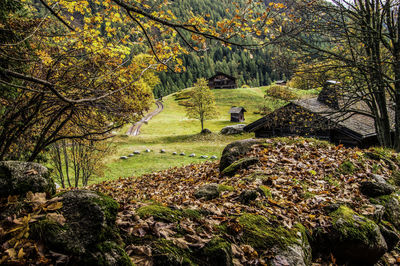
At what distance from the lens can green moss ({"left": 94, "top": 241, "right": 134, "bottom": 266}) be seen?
91.3 inches

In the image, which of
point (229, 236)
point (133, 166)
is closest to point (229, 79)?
point (133, 166)

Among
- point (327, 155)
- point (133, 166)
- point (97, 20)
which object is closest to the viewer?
point (97, 20)

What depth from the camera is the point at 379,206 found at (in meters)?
5.09

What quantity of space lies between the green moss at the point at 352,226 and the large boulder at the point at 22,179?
5014 millimetres

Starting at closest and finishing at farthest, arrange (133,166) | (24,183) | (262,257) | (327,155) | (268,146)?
(24,183), (262,257), (327,155), (268,146), (133,166)

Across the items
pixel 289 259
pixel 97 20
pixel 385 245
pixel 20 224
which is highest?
pixel 97 20

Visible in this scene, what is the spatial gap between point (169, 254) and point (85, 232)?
101cm

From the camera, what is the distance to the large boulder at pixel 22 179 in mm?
2824

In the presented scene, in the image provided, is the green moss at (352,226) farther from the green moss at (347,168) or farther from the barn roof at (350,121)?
the barn roof at (350,121)

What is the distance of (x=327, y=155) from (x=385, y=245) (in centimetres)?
420

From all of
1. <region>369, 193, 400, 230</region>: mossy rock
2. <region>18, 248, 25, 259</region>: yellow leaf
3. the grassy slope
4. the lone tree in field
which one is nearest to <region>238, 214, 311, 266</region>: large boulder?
<region>18, 248, 25, 259</region>: yellow leaf

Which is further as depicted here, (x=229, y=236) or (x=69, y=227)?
(x=229, y=236)

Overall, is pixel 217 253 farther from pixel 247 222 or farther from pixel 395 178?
pixel 395 178

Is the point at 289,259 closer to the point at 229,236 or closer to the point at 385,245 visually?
the point at 229,236
